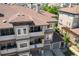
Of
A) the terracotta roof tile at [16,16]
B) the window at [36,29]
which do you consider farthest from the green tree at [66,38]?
the window at [36,29]

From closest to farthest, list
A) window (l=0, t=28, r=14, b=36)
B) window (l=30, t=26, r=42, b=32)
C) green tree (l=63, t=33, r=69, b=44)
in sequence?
window (l=0, t=28, r=14, b=36)
window (l=30, t=26, r=42, b=32)
green tree (l=63, t=33, r=69, b=44)

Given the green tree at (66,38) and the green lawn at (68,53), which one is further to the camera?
the green tree at (66,38)

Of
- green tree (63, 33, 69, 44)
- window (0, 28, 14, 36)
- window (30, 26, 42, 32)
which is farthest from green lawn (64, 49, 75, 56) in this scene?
window (0, 28, 14, 36)

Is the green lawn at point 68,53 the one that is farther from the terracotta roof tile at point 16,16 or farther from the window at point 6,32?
the window at point 6,32

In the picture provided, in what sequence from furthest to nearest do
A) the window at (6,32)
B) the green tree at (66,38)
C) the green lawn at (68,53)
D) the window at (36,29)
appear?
the green tree at (66,38) < the green lawn at (68,53) < the window at (36,29) < the window at (6,32)

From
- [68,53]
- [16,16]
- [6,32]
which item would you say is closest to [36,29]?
[16,16]

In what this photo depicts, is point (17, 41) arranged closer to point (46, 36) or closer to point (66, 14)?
point (46, 36)

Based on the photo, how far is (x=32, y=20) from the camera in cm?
562

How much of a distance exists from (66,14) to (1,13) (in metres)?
4.28

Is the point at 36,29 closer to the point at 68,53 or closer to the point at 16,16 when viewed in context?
the point at 16,16

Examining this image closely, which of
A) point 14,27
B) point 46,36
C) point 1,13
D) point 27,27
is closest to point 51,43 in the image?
point 46,36

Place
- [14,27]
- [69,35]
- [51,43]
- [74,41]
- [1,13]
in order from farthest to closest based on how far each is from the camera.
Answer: [69,35] → [74,41] → [51,43] → [1,13] → [14,27]

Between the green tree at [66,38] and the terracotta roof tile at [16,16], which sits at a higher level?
the terracotta roof tile at [16,16]

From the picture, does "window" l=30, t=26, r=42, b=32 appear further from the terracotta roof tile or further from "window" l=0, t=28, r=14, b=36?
"window" l=0, t=28, r=14, b=36
